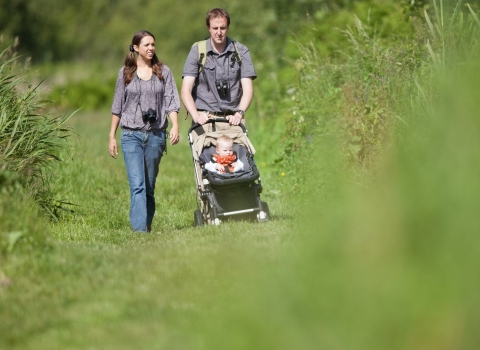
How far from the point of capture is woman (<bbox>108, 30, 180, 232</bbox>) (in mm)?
8312

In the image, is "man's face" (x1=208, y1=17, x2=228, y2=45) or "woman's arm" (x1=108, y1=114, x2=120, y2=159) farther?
"woman's arm" (x1=108, y1=114, x2=120, y2=159)

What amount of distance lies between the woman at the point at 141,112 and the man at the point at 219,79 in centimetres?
23

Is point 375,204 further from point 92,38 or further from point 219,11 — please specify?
point 92,38

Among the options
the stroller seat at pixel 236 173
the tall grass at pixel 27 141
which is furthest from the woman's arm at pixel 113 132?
the stroller seat at pixel 236 173

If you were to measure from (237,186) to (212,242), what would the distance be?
1.37 meters

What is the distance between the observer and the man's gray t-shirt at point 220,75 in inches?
325

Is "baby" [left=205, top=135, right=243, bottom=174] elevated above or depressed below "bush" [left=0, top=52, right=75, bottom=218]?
below

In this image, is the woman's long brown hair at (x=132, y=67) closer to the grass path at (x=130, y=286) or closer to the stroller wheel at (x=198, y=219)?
the stroller wheel at (x=198, y=219)

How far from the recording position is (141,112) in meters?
8.33

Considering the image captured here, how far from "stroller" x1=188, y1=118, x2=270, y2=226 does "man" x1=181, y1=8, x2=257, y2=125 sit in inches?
6.3

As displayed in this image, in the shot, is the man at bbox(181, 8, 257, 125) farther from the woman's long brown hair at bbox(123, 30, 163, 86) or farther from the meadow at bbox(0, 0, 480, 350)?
the meadow at bbox(0, 0, 480, 350)

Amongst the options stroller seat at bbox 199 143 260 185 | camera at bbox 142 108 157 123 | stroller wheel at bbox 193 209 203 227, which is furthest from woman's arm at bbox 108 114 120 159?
stroller wheel at bbox 193 209 203 227

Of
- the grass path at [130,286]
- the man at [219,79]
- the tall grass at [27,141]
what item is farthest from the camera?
the man at [219,79]

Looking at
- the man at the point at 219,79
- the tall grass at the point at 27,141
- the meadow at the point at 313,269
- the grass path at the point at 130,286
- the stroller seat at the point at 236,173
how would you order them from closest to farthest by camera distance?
the meadow at the point at 313,269 → the grass path at the point at 130,286 → the stroller seat at the point at 236,173 → the tall grass at the point at 27,141 → the man at the point at 219,79
